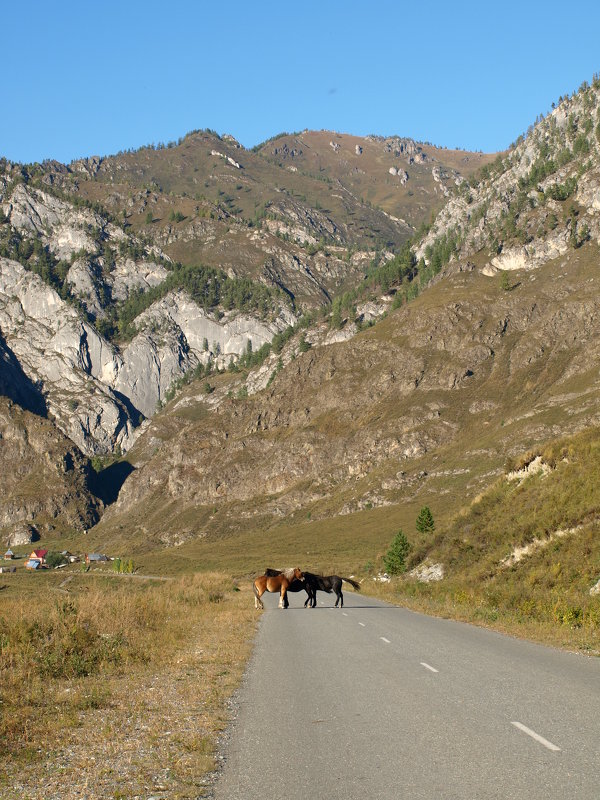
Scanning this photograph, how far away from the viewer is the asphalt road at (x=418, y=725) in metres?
7.95

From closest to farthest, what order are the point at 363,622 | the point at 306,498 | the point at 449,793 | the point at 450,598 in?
the point at 449,793 → the point at 363,622 → the point at 450,598 → the point at 306,498

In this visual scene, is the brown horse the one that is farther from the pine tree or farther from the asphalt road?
the pine tree

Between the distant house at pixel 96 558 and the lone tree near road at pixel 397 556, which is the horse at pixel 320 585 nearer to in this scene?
the lone tree near road at pixel 397 556

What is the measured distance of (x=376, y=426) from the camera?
18888 cm

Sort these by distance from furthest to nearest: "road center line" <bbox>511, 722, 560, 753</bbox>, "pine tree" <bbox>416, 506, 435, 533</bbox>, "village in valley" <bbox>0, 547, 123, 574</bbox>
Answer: "village in valley" <bbox>0, 547, 123, 574</bbox> → "pine tree" <bbox>416, 506, 435, 533</bbox> → "road center line" <bbox>511, 722, 560, 753</bbox>

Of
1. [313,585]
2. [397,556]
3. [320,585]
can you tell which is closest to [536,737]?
[313,585]

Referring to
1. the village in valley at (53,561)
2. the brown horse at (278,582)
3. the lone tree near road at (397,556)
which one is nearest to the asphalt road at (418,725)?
the brown horse at (278,582)

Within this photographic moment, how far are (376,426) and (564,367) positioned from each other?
50414mm

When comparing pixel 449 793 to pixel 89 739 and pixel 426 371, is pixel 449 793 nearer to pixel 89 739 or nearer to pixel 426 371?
pixel 89 739

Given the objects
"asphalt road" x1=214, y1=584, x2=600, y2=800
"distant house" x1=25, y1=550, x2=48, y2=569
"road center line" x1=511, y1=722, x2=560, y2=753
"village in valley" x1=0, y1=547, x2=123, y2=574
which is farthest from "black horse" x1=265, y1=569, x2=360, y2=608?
"distant house" x1=25, y1=550, x2=48, y2=569

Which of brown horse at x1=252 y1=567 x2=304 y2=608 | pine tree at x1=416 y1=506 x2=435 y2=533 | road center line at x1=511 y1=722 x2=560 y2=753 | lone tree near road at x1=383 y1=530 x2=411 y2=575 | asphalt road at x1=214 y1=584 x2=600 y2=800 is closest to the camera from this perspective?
asphalt road at x1=214 y1=584 x2=600 y2=800

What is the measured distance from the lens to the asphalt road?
795 centimetres

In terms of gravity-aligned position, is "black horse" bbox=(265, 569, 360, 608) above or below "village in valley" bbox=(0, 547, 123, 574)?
above

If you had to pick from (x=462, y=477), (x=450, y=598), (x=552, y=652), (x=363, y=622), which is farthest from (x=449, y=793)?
(x=462, y=477)
